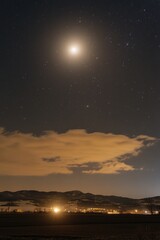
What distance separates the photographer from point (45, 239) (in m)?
46.7

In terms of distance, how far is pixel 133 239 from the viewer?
1722 inches

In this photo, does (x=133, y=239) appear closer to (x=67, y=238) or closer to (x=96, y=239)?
(x=96, y=239)

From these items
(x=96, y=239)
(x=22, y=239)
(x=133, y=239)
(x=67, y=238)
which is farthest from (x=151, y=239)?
(x=22, y=239)

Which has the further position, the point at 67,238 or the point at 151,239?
the point at 67,238

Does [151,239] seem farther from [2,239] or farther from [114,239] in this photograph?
[2,239]

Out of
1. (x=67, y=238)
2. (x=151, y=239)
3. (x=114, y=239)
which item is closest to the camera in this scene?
(x=151, y=239)

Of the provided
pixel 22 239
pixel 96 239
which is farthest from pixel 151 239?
pixel 22 239

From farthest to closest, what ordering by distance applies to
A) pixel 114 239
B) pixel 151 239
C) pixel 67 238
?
pixel 67 238, pixel 114 239, pixel 151 239

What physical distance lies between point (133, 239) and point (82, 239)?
22.0 feet

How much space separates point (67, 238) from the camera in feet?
159

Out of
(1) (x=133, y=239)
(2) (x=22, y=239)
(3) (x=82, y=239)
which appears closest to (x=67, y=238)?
(3) (x=82, y=239)

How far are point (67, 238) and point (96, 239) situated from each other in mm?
4475

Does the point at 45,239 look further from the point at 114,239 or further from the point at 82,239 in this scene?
the point at 114,239

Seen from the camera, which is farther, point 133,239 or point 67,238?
point 67,238
